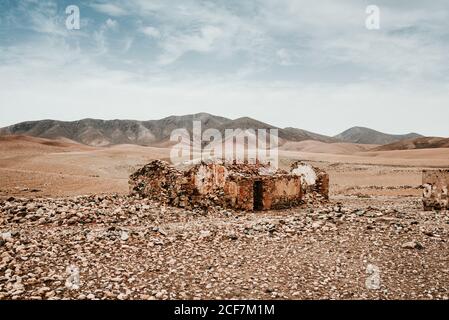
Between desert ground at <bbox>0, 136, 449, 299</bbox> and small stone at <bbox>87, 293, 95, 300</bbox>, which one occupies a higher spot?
desert ground at <bbox>0, 136, 449, 299</bbox>

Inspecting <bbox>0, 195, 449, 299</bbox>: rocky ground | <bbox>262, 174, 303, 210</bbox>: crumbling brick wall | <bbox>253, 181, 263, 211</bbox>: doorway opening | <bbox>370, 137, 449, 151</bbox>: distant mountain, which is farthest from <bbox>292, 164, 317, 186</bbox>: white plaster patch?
<bbox>370, 137, 449, 151</bbox>: distant mountain

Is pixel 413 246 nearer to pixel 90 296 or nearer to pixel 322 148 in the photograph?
pixel 90 296

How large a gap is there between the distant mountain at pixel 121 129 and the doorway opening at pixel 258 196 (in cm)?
10680

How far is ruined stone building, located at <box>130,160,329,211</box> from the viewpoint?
1195 cm

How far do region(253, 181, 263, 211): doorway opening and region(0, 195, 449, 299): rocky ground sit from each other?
103 inches

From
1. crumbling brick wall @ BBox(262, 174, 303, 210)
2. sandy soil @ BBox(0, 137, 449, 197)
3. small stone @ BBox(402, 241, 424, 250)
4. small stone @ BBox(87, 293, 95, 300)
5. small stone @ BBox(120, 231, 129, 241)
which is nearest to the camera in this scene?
small stone @ BBox(87, 293, 95, 300)

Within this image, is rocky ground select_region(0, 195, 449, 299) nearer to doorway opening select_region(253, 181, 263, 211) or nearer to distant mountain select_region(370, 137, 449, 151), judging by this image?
doorway opening select_region(253, 181, 263, 211)

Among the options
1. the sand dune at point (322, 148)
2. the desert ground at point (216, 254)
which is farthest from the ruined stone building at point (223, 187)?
the sand dune at point (322, 148)

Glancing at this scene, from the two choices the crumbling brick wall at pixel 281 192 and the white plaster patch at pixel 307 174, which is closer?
the crumbling brick wall at pixel 281 192

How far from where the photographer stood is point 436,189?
39.5 feet

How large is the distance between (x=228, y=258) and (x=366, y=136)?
18291cm

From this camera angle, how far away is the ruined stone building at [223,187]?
12.0 metres

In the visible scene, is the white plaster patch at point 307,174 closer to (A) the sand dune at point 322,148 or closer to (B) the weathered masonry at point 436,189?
(B) the weathered masonry at point 436,189
